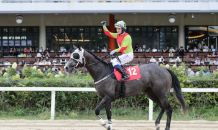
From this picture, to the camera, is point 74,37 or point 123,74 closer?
point 123,74

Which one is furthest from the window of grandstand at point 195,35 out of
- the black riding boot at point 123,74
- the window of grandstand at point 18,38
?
the black riding boot at point 123,74

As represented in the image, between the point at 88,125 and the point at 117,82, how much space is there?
4.17 feet

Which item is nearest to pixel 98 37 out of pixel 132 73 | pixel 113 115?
pixel 113 115

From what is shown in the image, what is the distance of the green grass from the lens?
6266mm

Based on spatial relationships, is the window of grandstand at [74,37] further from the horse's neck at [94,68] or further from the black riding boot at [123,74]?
the black riding boot at [123,74]

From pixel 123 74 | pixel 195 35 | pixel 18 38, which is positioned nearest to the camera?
pixel 123 74

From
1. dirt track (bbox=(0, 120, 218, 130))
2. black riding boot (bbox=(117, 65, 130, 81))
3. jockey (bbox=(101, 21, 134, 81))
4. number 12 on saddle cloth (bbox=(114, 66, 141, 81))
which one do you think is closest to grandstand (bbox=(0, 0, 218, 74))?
dirt track (bbox=(0, 120, 218, 130))

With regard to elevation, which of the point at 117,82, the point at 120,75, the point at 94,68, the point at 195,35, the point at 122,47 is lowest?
the point at 117,82

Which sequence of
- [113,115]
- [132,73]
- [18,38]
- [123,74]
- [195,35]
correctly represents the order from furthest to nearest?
1. [18,38]
2. [195,35]
3. [113,115]
4. [132,73]
5. [123,74]

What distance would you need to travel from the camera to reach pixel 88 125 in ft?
18.0

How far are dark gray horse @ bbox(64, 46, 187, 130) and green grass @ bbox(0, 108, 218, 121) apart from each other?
130 cm

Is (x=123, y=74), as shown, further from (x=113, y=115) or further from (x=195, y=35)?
(x=195, y=35)

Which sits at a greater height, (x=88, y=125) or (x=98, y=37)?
(x=98, y=37)

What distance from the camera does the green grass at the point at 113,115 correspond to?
6266 millimetres
